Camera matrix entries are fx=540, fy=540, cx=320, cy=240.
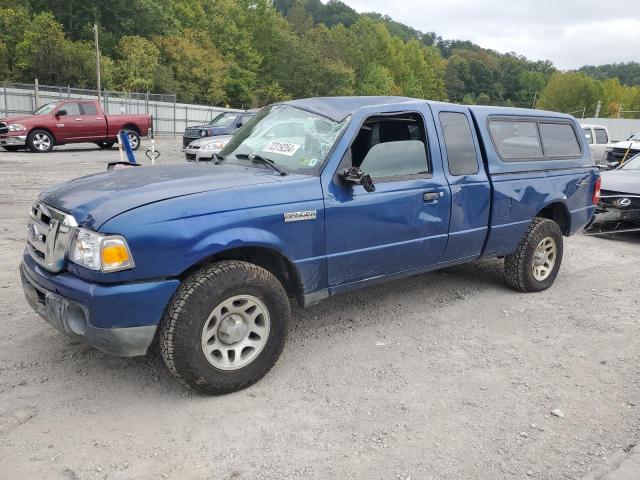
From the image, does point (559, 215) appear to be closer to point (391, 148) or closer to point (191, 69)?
point (391, 148)

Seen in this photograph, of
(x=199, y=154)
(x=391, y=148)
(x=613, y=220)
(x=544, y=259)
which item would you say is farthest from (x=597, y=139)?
(x=391, y=148)

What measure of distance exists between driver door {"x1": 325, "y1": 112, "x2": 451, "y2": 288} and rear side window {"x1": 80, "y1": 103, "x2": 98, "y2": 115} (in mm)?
16139

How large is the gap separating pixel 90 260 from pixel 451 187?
2.86 metres

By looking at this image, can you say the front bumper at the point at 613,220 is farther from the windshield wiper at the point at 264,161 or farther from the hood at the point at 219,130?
the hood at the point at 219,130

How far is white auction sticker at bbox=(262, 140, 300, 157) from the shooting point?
4070 mm

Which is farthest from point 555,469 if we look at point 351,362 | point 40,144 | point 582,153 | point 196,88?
point 196,88

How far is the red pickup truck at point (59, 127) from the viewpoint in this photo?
55.3 feet

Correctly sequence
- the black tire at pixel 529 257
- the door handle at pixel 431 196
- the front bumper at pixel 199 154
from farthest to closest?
the front bumper at pixel 199 154 → the black tire at pixel 529 257 → the door handle at pixel 431 196

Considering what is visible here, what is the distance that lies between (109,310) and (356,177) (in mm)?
1796

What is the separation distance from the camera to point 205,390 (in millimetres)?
3303

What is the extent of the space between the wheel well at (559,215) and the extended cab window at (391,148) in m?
2.03

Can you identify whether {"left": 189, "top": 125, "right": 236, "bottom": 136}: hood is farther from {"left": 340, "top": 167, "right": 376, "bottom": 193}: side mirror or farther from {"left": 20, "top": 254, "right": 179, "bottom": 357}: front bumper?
{"left": 20, "top": 254, "right": 179, "bottom": 357}: front bumper

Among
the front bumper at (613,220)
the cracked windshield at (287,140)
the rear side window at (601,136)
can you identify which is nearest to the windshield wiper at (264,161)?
the cracked windshield at (287,140)

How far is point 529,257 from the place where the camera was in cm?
543
